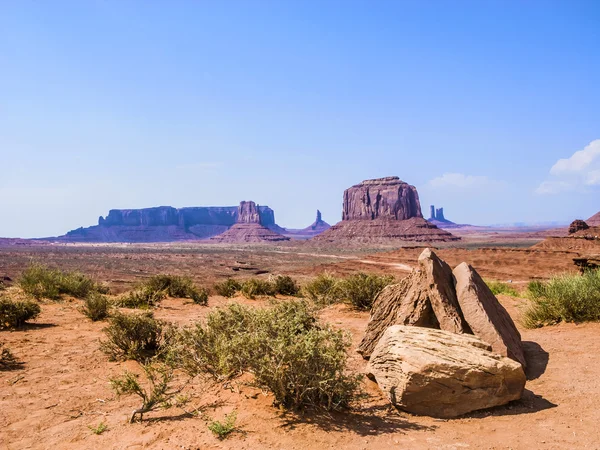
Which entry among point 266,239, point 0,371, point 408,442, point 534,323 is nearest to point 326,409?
point 408,442

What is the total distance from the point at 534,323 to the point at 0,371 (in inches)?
444

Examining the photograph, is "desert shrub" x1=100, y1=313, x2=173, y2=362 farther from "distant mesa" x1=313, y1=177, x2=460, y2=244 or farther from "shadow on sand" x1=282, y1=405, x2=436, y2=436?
"distant mesa" x1=313, y1=177, x2=460, y2=244

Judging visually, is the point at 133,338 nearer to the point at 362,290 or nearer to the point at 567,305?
the point at 362,290

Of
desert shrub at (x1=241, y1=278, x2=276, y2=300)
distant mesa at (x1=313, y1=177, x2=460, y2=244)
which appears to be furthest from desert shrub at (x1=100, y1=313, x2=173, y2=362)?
distant mesa at (x1=313, y1=177, x2=460, y2=244)

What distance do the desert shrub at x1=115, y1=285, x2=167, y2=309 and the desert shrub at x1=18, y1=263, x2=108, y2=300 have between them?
1533mm

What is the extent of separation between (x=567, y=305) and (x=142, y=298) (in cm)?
1341

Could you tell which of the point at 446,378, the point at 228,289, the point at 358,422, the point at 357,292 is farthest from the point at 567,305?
the point at 228,289

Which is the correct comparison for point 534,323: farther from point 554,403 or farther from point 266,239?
point 266,239

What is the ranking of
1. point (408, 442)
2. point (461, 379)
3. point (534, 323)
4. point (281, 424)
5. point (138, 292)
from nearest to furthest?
1. point (408, 442)
2. point (281, 424)
3. point (461, 379)
4. point (534, 323)
5. point (138, 292)

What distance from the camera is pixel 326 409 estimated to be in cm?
522

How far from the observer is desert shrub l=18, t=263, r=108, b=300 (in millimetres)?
15969

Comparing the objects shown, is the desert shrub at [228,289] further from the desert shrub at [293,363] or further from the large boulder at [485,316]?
the desert shrub at [293,363]

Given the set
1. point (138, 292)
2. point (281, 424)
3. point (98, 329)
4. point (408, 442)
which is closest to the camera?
point (408, 442)

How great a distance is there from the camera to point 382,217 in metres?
144
